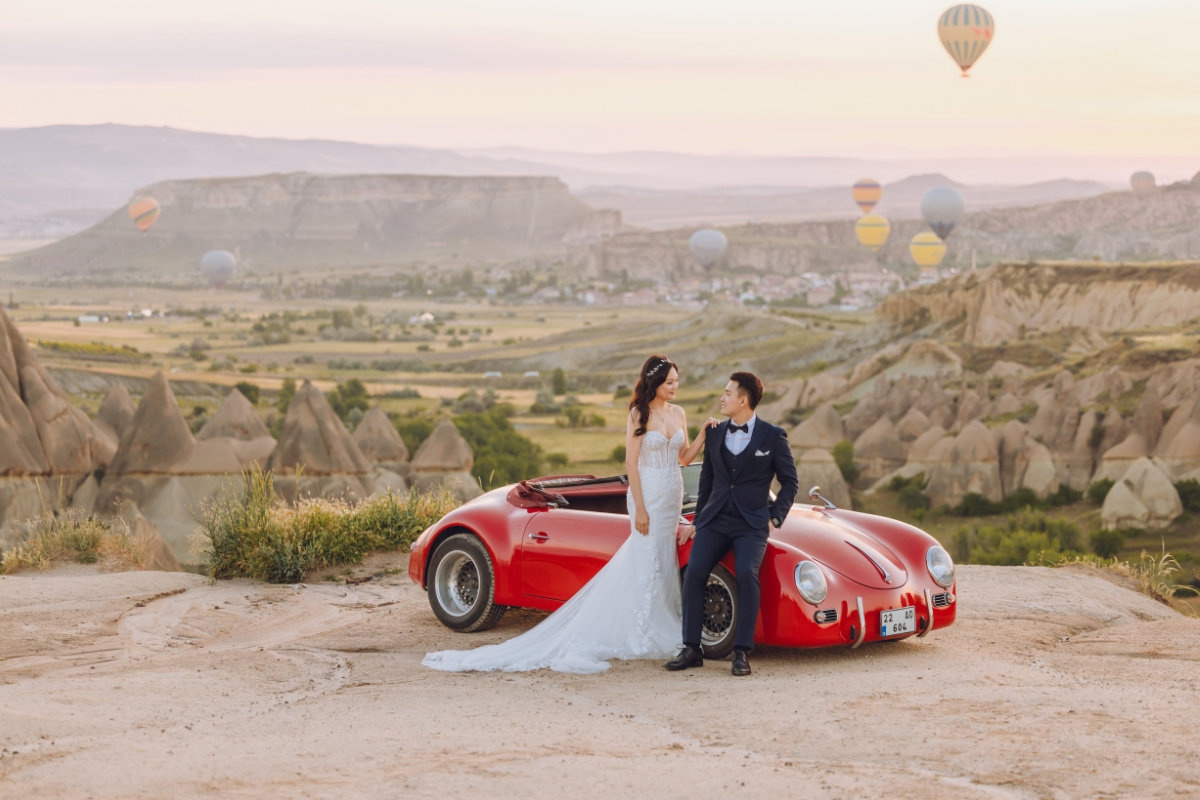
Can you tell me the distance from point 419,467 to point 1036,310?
164 feet

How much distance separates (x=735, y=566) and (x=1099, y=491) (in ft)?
133

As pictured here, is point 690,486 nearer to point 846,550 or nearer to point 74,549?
point 846,550

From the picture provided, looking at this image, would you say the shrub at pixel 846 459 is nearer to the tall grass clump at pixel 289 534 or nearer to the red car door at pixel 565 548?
the tall grass clump at pixel 289 534

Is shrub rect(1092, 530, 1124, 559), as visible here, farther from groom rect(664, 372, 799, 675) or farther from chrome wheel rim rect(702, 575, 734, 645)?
groom rect(664, 372, 799, 675)

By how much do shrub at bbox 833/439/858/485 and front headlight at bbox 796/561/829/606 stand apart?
43.6 m

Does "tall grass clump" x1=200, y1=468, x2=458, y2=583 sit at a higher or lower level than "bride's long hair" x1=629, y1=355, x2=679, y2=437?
lower

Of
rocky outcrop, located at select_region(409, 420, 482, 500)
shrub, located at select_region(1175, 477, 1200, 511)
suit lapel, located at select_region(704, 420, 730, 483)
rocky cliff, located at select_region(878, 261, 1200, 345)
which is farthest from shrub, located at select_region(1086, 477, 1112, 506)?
suit lapel, located at select_region(704, 420, 730, 483)

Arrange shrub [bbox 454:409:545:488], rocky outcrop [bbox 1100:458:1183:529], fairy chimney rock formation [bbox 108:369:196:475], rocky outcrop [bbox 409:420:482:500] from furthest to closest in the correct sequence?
shrub [bbox 454:409:545:488], rocky outcrop [bbox 1100:458:1183:529], rocky outcrop [bbox 409:420:482:500], fairy chimney rock formation [bbox 108:369:196:475]

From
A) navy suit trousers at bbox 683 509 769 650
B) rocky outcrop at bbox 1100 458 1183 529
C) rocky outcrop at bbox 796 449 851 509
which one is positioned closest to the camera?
navy suit trousers at bbox 683 509 769 650

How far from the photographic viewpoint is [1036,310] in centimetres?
7662

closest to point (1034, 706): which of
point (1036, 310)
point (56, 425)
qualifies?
point (56, 425)

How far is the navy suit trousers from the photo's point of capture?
8.02 meters

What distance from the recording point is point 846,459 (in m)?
52.3

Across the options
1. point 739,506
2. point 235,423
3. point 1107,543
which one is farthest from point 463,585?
point 1107,543
